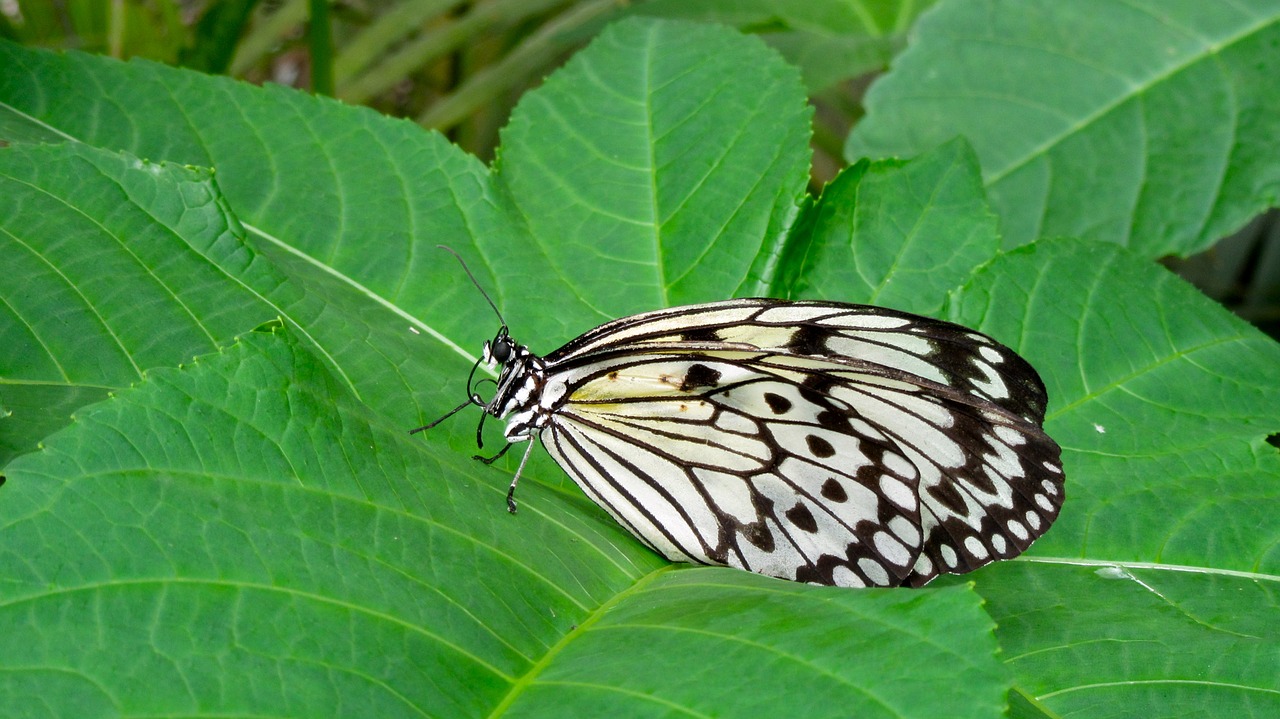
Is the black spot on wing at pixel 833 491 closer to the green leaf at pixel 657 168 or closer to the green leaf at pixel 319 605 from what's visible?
the green leaf at pixel 657 168

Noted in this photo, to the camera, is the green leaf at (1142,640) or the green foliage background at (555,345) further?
the green leaf at (1142,640)

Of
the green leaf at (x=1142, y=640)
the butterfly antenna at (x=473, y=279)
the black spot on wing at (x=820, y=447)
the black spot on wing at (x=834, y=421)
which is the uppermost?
the butterfly antenna at (x=473, y=279)

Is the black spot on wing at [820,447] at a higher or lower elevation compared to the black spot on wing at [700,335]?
lower

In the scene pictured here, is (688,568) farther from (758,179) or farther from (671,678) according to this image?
(758,179)

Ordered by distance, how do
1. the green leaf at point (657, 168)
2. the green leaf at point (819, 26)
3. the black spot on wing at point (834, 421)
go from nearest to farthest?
the black spot on wing at point (834, 421) → the green leaf at point (657, 168) → the green leaf at point (819, 26)

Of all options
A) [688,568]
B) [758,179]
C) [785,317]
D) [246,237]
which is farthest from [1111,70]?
[246,237]

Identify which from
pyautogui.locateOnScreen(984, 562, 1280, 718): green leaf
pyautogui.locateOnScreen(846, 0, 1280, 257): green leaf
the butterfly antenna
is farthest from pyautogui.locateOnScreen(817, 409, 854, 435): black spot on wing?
pyautogui.locateOnScreen(846, 0, 1280, 257): green leaf

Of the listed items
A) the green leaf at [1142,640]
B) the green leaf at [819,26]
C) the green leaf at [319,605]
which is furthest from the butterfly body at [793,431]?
the green leaf at [819,26]

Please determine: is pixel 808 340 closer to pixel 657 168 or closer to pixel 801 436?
pixel 801 436
